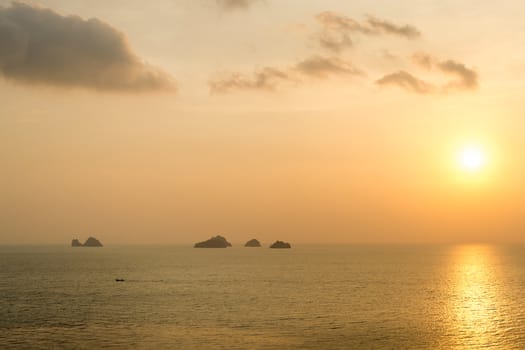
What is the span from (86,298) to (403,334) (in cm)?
7713

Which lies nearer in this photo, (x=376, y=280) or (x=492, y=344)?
(x=492, y=344)

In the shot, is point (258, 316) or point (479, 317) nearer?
point (258, 316)

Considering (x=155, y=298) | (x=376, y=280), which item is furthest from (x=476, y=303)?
(x=155, y=298)

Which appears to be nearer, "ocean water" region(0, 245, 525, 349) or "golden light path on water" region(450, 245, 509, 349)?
"ocean water" region(0, 245, 525, 349)

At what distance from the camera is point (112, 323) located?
293 ft

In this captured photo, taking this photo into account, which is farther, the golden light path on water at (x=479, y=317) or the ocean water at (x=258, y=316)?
the golden light path on water at (x=479, y=317)

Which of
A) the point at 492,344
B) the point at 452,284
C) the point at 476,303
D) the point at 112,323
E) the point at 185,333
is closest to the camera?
the point at 492,344

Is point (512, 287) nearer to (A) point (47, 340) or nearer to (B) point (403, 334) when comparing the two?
(B) point (403, 334)

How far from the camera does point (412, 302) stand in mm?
122812

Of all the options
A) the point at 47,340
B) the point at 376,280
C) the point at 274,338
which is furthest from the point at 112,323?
the point at 376,280

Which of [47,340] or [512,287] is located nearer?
[47,340]

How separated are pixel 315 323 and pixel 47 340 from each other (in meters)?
42.3

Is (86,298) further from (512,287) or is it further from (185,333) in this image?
(512,287)

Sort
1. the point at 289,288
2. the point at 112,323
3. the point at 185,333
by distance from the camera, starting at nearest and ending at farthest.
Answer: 1. the point at 185,333
2. the point at 112,323
3. the point at 289,288
